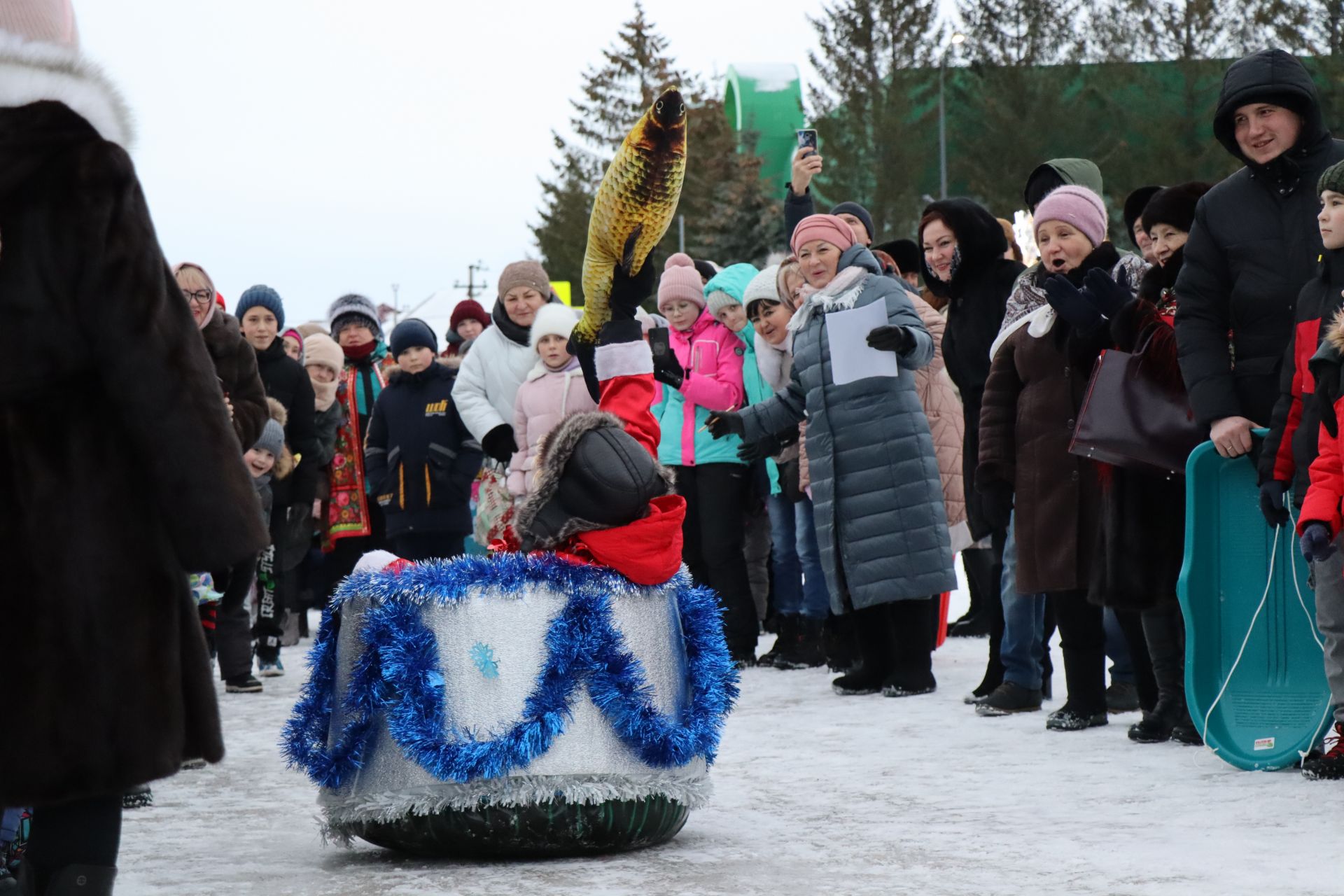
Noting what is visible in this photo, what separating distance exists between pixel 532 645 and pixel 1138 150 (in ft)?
130

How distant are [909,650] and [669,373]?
1921mm

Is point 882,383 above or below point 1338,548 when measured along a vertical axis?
above

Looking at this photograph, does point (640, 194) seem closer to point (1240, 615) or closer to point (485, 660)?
point (485, 660)

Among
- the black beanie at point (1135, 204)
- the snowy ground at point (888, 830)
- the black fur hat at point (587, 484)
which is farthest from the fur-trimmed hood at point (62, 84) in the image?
the black beanie at point (1135, 204)

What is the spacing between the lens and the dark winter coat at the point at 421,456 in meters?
9.58

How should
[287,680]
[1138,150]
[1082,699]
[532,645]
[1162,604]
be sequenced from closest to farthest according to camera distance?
[532,645] → [1162,604] → [1082,699] → [287,680] → [1138,150]

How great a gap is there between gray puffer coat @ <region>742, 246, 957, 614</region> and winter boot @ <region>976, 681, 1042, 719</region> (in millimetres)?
528

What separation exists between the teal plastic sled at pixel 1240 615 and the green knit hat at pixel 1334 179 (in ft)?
2.93

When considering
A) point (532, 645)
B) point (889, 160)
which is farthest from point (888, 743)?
point (889, 160)

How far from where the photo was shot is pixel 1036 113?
44.4 meters

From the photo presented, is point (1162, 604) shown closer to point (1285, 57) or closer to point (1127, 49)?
point (1285, 57)

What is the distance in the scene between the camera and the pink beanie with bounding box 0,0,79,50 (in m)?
3.16

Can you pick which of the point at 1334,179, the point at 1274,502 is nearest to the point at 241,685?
the point at 1274,502

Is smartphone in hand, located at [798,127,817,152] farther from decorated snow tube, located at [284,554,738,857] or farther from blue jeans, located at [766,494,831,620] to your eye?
decorated snow tube, located at [284,554,738,857]
